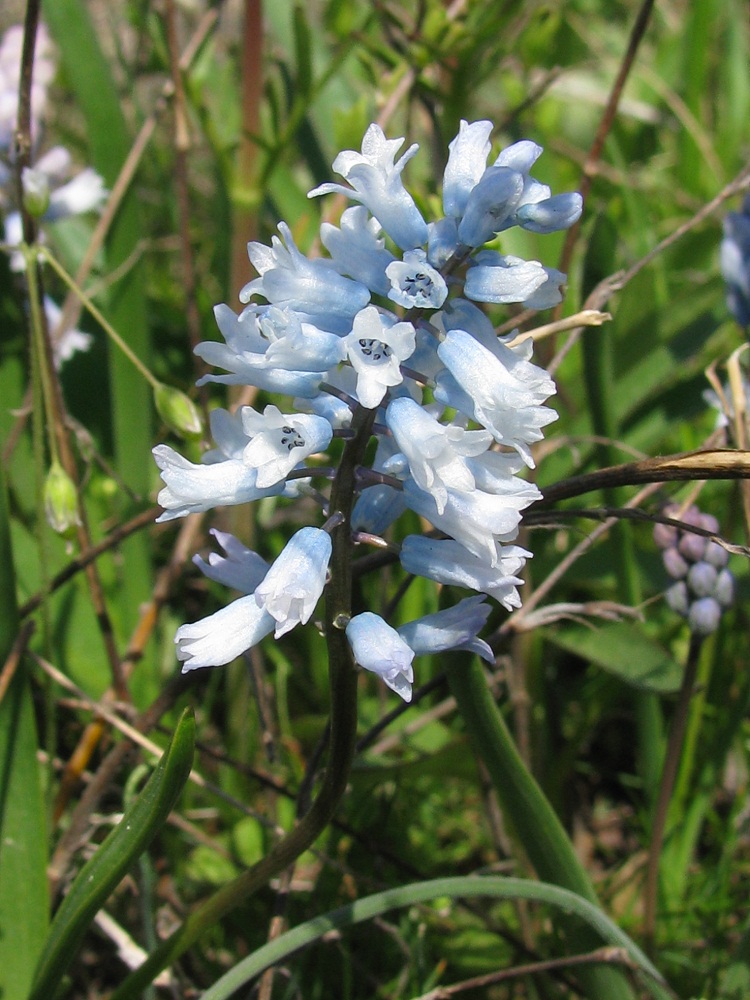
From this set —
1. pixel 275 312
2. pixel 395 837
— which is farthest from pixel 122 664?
pixel 275 312

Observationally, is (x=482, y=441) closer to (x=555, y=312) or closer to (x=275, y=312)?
(x=275, y=312)

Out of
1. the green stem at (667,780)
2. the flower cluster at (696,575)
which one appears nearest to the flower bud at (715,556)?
the flower cluster at (696,575)

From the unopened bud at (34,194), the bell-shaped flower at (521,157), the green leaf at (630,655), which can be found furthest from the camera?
the green leaf at (630,655)

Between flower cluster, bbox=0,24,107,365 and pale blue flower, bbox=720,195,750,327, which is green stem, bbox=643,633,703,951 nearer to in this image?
pale blue flower, bbox=720,195,750,327


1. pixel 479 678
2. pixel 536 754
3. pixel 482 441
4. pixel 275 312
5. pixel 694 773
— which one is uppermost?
pixel 275 312

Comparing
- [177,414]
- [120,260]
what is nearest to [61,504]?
[177,414]

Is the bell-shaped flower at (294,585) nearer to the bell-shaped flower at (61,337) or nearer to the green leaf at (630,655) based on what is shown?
the green leaf at (630,655)

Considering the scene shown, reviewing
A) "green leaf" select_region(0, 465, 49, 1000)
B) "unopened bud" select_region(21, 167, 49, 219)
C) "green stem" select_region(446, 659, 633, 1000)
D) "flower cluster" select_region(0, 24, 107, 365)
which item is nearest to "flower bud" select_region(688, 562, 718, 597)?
"green stem" select_region(446, 659, 633, 1000)
